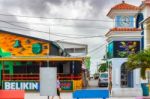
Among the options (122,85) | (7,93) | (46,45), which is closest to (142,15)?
(122,85)

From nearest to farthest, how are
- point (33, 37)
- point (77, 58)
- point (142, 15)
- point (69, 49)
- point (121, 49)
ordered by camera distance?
point (121, 49) → point (142, 15) → point (77, 58) → point (33, 37) → point (69, 49)

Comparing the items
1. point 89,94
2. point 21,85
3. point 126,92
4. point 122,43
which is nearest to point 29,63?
point 21,85

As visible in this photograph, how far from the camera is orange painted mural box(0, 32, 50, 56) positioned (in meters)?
53.0

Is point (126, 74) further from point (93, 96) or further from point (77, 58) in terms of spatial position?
point (93, 96)

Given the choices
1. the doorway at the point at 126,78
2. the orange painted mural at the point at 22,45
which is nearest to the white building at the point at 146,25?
the doorway at the point at 126,78

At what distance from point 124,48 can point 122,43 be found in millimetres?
401

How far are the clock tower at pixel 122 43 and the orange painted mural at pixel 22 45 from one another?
13767 millimetres

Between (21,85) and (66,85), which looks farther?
(66,85)

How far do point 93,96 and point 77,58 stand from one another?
19933mm

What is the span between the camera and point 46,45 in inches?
2095

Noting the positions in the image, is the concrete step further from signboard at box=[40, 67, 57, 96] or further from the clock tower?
signboard at box=[40, 67, 57, 96]

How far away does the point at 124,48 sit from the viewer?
3934cm

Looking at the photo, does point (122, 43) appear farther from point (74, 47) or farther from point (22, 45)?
point (74, 47)

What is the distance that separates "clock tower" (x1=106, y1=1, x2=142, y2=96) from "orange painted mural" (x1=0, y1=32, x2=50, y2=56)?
13767 mm
